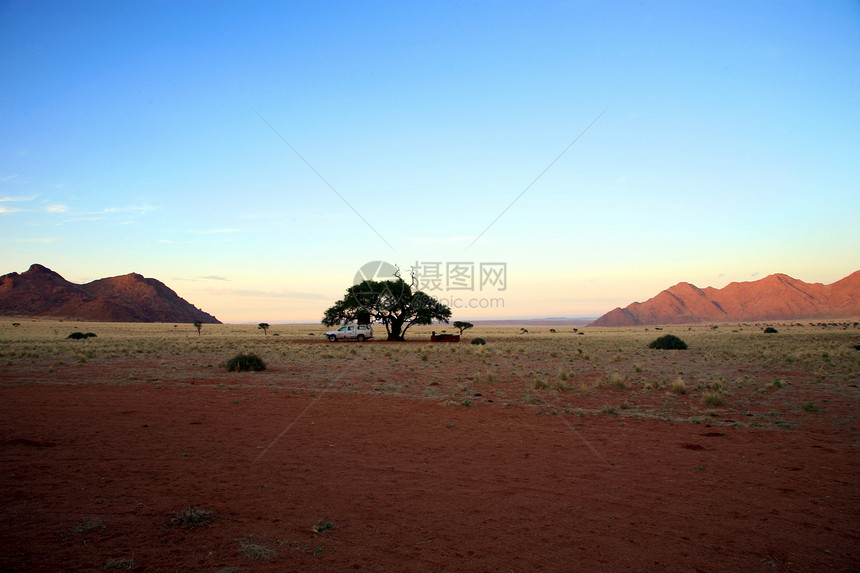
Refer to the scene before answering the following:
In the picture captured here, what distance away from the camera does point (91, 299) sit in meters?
147

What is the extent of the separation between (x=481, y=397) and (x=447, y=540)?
421 inches

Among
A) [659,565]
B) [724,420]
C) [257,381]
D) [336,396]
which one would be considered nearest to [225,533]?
[659,565]

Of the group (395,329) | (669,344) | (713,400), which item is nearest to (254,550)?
(713,400)

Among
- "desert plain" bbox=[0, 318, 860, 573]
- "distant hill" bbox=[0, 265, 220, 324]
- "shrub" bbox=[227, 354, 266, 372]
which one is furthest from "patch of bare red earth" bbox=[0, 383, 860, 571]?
"distant hill" bbox=[0, 265, 220, 324]

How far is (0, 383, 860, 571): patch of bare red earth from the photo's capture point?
5.17 meters

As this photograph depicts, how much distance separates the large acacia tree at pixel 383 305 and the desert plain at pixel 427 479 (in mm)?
31702

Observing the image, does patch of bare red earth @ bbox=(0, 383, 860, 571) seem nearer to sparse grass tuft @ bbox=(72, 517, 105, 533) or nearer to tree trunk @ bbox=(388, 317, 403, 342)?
sparse grass tuft @ bbox=(72, 517, 105, 533)

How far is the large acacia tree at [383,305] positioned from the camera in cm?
4859

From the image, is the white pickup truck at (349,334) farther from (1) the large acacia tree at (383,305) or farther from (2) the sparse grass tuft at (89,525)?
(2) the sparse grass tuft at (89,525)

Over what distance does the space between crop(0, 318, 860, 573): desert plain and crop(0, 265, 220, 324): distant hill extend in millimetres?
148862

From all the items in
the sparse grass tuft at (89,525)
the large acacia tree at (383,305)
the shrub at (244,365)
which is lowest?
the sparse grass tuft at (89,525)

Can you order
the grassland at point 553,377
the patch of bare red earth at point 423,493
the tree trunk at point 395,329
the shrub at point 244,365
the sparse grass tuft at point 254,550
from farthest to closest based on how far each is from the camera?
1. the tree trunk at point 395,329
2. the shrub at point 244,365
3. the grassland at point 553,377
4. the patch of bare red earth at point 423,493
5. the sparse grass tuft at point 254,550

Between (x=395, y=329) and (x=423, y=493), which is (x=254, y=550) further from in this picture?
(x=395, y=329)

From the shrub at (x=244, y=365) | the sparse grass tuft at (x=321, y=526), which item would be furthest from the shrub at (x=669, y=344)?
the sparse grass tuft at (x=321, y=526)
